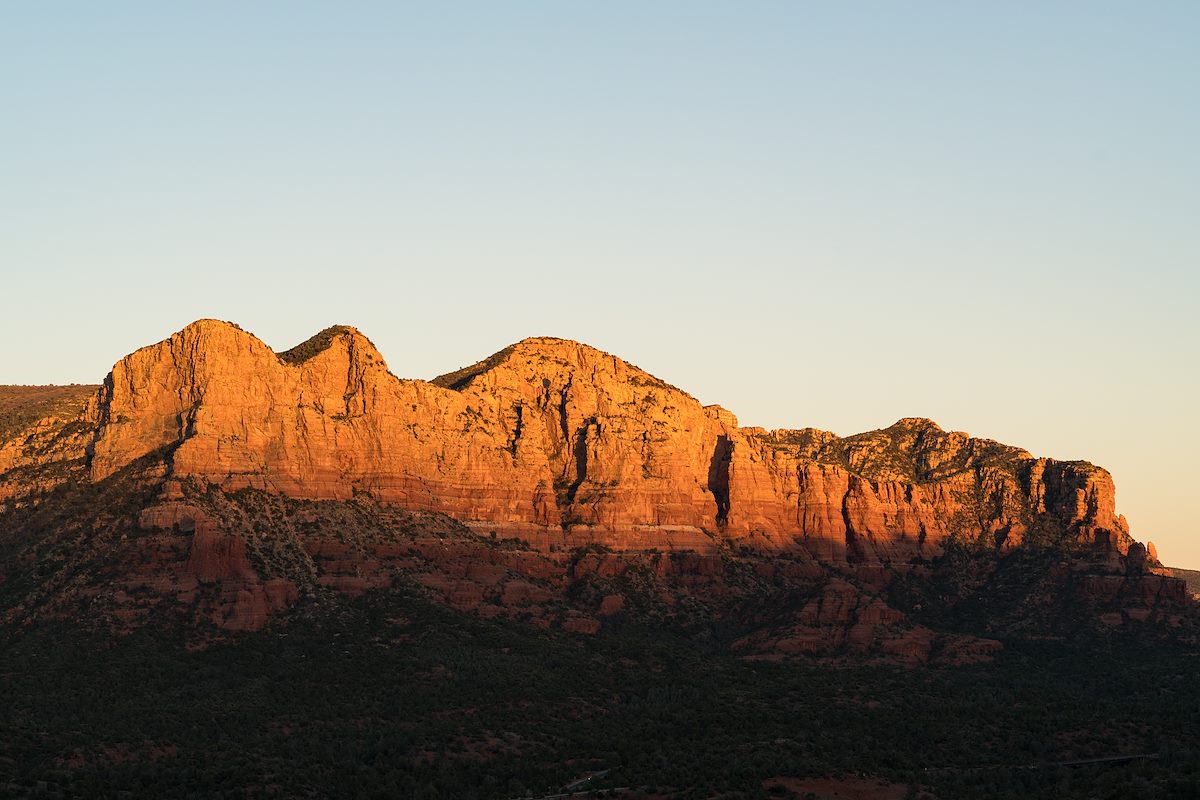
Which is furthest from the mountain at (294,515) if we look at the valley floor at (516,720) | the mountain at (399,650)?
the valley floor at (516,720)

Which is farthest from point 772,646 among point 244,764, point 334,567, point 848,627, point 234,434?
point 244,764

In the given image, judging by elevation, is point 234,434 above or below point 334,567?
above

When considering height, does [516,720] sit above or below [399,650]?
below

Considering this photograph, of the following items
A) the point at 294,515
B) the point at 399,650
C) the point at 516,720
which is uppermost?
the point at 294,515

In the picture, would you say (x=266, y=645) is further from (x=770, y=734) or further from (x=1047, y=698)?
(x=1047, y=698)

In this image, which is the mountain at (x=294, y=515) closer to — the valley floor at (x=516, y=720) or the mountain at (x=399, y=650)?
the mountain at (x=399, y=650)

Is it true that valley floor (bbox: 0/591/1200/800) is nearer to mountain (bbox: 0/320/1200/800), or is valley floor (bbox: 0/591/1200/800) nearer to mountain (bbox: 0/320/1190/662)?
mountain (bbox: 0/320/1200/800)

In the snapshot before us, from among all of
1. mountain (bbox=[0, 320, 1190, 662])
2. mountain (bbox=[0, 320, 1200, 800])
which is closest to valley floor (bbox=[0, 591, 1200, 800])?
mountain (bbox=[0, 320, 1200, 800])

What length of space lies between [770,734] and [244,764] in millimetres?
39966

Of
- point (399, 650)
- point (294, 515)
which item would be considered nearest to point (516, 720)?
Answer: point (399, 650)

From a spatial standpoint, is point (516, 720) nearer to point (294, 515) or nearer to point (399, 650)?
point (399, 650)

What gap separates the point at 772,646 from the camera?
187 metres

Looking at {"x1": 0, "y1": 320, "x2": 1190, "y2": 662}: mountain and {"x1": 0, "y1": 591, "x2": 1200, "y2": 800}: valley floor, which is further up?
{"x1": 0, "y1": 320, "x2": 1190, "y2": 662}: mountain

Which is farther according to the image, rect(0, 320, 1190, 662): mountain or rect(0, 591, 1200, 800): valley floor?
rect(0, 320, 1190, 662): mountain
